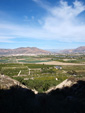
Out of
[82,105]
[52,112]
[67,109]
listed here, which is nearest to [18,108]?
[52,112]

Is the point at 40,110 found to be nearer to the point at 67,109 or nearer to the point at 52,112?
the point at 52,112

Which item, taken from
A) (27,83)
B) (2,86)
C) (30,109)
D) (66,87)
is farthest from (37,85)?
(30,109)

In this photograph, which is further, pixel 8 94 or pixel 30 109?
pixel 8 94

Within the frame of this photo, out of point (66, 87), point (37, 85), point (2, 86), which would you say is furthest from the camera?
point (37, 85)

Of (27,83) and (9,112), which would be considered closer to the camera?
(9,112)

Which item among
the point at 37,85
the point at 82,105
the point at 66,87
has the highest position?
the point at 82,105

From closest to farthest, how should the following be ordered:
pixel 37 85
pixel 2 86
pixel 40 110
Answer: pixel 40 110 < pixel 2 86 < pixel 37 85

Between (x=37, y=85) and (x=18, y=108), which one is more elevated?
(x=18, y=108)

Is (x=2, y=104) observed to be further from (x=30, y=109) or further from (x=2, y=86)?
(x=2, y=86)

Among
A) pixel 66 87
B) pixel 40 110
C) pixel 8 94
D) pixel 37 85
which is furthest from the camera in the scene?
pixel 37 85
